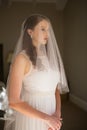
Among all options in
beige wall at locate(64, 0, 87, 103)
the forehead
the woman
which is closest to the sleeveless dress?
the woman

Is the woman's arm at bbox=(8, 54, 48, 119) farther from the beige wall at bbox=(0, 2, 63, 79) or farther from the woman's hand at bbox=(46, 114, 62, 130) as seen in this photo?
the beige wall at bbox=(0, 2, 63, 79)

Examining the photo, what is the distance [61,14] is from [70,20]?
0.45m

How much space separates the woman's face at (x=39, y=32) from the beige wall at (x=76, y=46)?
3.36 m

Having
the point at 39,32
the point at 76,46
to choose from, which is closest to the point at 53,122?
the point at 39,32

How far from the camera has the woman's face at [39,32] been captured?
128 centimetres

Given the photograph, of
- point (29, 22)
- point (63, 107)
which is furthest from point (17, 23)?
point (29, 22)

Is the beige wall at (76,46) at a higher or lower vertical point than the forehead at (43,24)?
lower

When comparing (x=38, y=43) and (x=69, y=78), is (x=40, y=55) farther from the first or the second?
(x=69, y=78)

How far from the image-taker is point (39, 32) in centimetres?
127

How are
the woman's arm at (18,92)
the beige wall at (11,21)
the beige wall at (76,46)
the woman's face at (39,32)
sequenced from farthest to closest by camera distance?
the beige wall at (11,21) → the beige wall at (76,46) → the woman's face at (39,32) → the woman's arm at (18,92)

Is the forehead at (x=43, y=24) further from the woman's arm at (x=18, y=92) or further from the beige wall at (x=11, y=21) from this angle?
the beige wall at (x=11, y=21)

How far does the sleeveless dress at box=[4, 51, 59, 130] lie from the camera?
4.13 feet

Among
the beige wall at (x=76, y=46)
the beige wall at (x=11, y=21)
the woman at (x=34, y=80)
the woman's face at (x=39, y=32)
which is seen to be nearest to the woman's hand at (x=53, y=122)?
the woman at (x=34, y=80)

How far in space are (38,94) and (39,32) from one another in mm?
318
